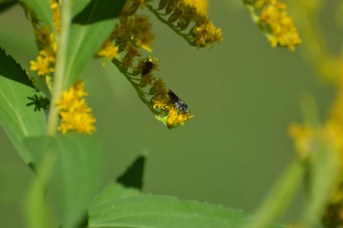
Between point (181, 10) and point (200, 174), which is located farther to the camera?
point (200, 174)

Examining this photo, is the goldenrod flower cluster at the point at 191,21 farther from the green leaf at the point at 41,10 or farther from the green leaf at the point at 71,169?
the green leaf at the point at 71,169

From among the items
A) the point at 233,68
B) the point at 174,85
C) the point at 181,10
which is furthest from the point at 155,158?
the point at 181,10

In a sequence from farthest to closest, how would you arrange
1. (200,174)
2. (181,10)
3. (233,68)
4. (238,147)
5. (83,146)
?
(233,68) < (238,147) < (200,174) < (181,10) < (83,146)

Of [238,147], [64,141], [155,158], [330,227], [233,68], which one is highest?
[233,68]

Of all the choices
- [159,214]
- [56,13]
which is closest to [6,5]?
[56,13]

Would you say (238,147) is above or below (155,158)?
above

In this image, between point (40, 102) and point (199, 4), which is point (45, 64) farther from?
point (199, 4)

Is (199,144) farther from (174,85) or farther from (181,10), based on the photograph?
(181,10)

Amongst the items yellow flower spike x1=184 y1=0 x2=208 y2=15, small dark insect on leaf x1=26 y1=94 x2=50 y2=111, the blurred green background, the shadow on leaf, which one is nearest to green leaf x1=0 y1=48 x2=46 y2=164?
small dark insect on leaf x1=26 y1=94 x2=50 y2=111

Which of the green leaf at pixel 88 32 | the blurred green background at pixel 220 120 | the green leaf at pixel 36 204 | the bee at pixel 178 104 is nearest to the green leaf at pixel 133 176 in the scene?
the bee at pixel 178 104
